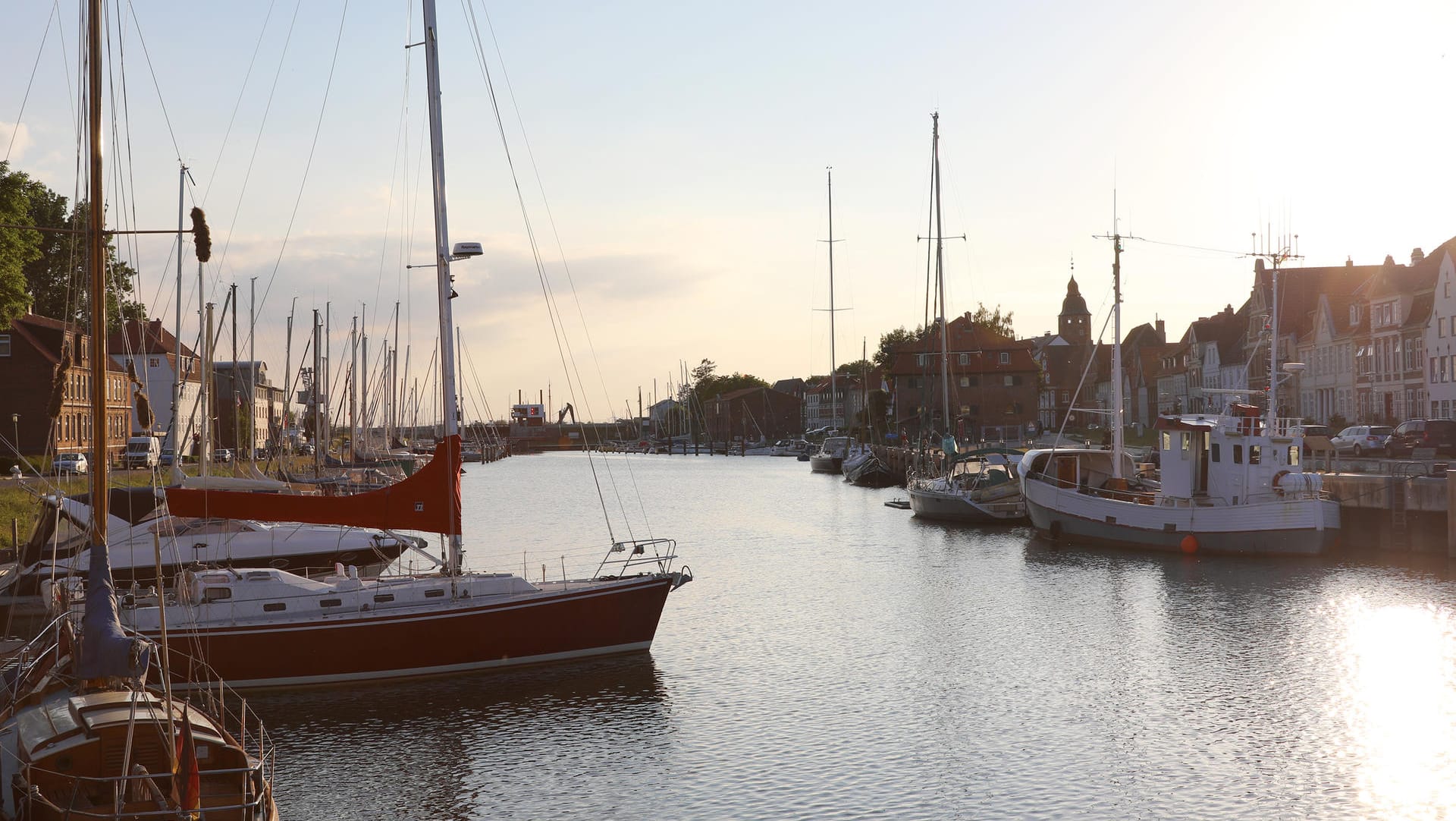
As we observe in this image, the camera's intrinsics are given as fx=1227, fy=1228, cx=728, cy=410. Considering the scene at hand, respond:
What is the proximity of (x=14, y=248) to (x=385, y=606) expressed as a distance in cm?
3647

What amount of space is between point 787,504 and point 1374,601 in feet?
151

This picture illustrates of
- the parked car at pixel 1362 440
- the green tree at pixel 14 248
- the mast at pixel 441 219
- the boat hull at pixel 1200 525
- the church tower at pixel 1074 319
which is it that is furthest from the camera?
the church tower at pixel 1074 319

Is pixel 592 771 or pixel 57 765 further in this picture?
pixel 592 771

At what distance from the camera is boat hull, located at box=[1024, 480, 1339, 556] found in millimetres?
40594

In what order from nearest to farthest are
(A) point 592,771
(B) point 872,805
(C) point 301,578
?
1. (B) point 872,805
2. (A) point 592,771
3. (C) point 301,578

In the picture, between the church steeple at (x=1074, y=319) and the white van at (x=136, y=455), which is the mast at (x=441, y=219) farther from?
the church steeple at (x=1074, y=319)

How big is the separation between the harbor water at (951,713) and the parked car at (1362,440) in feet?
67.1

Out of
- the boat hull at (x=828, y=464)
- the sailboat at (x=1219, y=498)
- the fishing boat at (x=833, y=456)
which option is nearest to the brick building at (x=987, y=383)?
the fishing boat at (x=833, y=456)

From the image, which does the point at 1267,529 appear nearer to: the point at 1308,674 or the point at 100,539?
the point at 1308,674

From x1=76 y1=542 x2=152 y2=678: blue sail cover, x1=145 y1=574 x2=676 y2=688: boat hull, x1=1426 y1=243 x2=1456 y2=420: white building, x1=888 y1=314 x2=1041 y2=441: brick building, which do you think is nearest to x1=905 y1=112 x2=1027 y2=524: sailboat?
x1=1426 y1=243 x2=1456 y2=420: white building

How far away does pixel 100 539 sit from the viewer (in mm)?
13195

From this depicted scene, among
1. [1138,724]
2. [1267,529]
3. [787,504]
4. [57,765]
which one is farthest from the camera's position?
[787,504]

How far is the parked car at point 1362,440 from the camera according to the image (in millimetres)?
58125

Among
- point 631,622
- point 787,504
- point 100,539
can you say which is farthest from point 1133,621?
point 787,504
